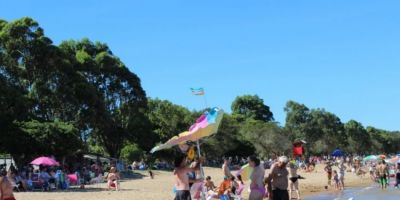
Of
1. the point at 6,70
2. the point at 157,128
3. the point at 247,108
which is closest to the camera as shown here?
the point at 6,70

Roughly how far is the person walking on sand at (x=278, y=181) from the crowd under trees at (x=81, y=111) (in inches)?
1124

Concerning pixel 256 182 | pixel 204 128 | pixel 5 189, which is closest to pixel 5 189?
pixel 5 189

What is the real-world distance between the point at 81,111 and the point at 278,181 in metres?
41.6

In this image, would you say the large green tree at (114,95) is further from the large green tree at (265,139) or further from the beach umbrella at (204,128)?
the beach umbrella at (204,128)

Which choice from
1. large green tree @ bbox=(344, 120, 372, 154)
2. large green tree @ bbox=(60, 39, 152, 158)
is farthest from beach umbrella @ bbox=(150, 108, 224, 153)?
large green tree @ bbox=(344, 120, 372, 154)

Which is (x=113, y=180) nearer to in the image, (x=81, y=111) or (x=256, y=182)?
(x=81, y=111)

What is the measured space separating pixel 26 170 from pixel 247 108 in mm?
93496

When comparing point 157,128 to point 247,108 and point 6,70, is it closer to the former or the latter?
point 6,70

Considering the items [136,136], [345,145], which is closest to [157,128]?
[136,136]

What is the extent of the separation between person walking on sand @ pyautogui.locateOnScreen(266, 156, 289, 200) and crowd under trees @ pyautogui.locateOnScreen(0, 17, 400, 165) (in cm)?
2855

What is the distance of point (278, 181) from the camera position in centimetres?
1106

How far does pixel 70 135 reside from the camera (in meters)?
38.9

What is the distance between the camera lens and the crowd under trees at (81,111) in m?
38.5

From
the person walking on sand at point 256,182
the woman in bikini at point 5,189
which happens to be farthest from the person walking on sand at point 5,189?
the person walking on sand at point 256,182
